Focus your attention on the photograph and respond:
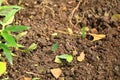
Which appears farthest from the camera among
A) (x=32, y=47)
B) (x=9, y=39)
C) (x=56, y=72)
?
(x=32, y=47)

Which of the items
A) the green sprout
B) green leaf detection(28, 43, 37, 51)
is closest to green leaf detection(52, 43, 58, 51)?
the green sprout

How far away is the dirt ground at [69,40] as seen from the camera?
6.13 feet

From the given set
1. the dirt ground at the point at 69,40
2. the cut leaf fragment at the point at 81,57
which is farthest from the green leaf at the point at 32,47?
Result: the cut leaf fragment at the point at 81,57

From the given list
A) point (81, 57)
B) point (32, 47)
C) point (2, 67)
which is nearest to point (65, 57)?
point (81, 57)

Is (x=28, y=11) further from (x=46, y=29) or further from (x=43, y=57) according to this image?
(x=43, y=57)

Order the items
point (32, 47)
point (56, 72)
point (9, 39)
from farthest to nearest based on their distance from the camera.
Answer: point (32, 47) < point (56, 72) < point (9, 39)

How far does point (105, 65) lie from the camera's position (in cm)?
188

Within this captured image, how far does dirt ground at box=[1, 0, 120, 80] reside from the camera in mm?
1868

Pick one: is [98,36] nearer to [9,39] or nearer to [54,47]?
[54,47]

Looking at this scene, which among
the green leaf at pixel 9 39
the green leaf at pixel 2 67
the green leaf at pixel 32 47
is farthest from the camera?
the green leaf at pixel 32 47

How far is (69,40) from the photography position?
2018 millimetres

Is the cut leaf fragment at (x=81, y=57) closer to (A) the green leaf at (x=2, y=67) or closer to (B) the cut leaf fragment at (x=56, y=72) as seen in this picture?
(B) the cut leaf fragment at (x=56, y=72)

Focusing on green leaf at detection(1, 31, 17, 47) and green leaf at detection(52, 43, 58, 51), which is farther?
green leaf at detection(52, 43, 58, 51)

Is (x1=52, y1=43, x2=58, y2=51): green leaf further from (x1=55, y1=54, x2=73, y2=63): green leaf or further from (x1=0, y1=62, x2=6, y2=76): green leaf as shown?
(x1=0, y1=62, x2=6, y2=76): green leaf
